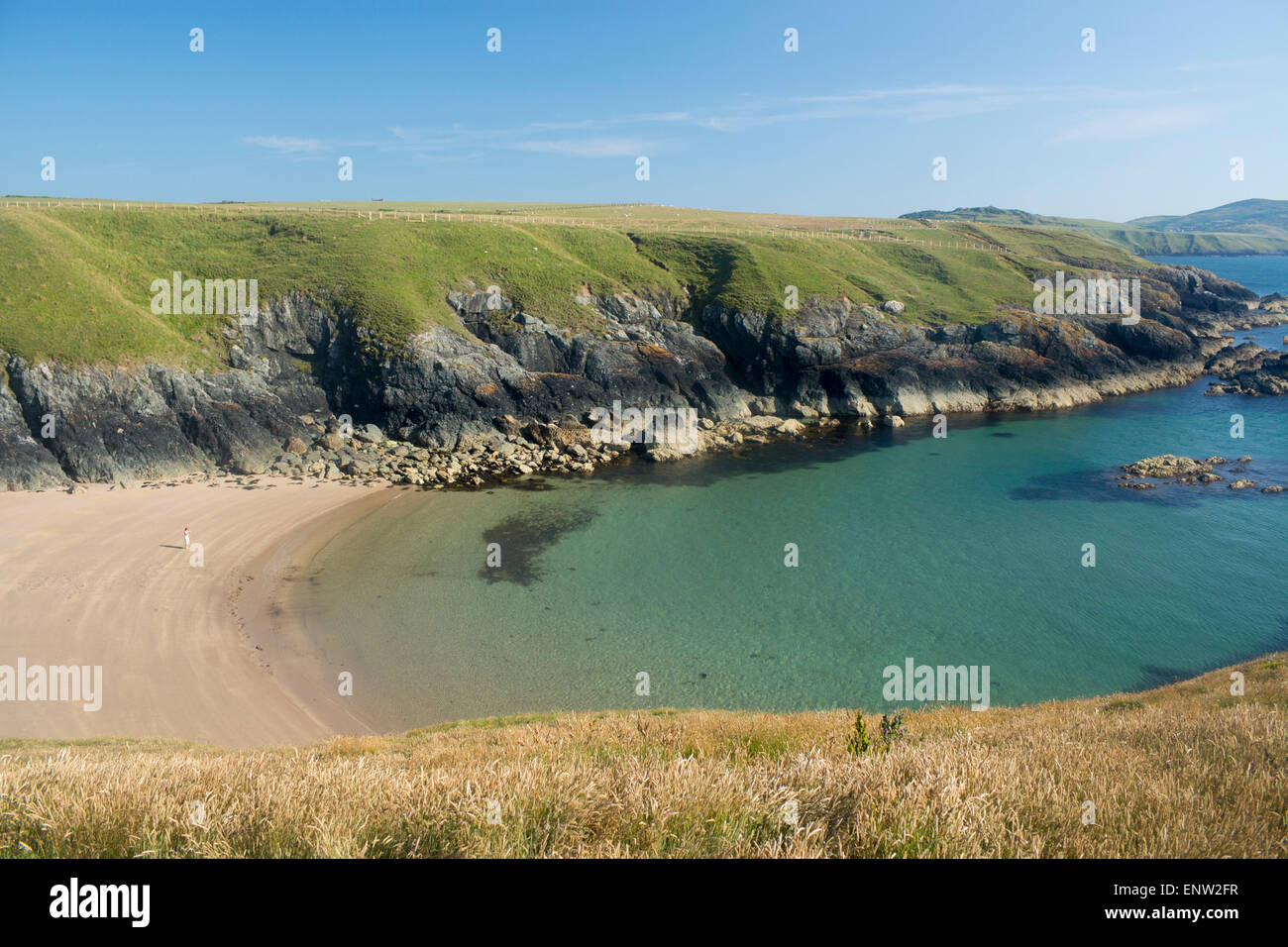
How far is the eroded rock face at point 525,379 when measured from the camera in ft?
129

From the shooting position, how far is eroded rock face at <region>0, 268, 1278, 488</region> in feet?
129

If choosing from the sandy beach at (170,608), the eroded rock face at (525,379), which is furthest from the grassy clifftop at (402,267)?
the sandy beach at (170,608)

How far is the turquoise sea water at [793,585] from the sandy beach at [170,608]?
1.78 m

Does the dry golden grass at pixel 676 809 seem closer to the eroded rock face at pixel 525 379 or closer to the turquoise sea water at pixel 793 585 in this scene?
the turquoise sea water at pixel 793 585

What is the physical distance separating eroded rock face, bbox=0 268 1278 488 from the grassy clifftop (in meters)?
2.20

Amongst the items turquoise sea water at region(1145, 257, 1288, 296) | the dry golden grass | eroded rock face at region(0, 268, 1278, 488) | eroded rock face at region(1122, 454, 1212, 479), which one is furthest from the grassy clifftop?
turquoise sea water at region(1145, 257, 1288, 296)

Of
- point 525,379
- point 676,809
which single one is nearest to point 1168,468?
Answer: point 525,379
